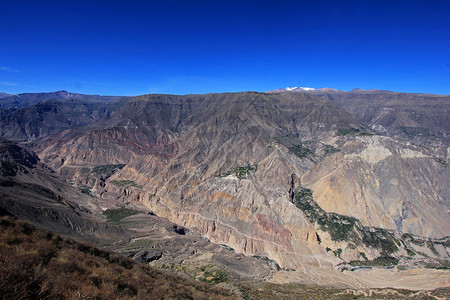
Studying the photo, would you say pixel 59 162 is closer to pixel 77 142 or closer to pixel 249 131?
pixel 77 142

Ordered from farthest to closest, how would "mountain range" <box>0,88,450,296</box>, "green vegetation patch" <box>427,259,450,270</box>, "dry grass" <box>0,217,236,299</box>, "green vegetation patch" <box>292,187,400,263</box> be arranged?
"green vegetation patch" <box>292,187,400,263</box>
"green vegetation patch" <box>427,259,450,270</box>
"mountain range" <box>0,88,450,296</box>
"dry grass" <box>0,217,236,299</box>

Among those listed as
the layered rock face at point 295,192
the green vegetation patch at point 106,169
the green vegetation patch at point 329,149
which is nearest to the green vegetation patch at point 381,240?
the layered rock face at point 295,192

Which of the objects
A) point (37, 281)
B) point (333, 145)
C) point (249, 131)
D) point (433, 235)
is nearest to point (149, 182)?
point (249, 131)

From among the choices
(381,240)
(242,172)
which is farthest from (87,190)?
(381,240)

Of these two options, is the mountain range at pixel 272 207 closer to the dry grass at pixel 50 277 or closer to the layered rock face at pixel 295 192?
the layered rock face at pixel 295 192

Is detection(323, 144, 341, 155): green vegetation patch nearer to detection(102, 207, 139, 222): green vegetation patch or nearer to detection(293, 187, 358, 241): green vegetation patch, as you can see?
detection(293, 187, 358, 241): green vegetation patch

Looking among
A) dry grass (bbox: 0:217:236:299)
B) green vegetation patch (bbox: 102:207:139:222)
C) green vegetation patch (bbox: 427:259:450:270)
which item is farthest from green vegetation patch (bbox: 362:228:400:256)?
green vegetation patch (bbox: 102:207:139:222)
